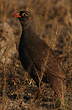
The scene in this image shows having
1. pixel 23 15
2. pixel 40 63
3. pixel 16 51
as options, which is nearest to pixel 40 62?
pixel 40 63

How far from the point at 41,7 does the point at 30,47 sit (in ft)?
17.5

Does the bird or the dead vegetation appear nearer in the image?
the dead vegetation

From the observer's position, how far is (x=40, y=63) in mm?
7820

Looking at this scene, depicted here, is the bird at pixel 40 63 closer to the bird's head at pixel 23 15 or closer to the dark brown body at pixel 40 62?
the dark brown body at pixel 40 62

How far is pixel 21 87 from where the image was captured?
26.9ft

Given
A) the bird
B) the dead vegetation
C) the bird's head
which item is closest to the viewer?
the dead vegetation

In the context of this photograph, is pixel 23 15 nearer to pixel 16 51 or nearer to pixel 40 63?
pixel 16 51

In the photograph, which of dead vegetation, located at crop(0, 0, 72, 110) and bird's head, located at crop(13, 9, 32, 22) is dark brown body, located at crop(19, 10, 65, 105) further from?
bird's head, located at crop(13, 9, 32, 22)

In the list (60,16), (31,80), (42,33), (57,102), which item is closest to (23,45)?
(31,80)

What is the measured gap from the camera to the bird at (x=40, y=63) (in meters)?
7.72

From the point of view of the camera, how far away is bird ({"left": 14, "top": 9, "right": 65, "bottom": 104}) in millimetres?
7723

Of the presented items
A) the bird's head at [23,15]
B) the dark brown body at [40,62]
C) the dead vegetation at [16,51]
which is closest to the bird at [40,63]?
the dark brown body at [40,62]

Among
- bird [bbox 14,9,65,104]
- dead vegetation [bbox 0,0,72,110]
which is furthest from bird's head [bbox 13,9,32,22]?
bird [bbox 14,9,65,104]

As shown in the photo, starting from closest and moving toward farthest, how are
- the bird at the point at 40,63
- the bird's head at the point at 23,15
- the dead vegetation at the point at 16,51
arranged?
the dead vegetation at the point at 16,51 < the bird at the point at 40,63 < the bird's head at the point at 23,15
